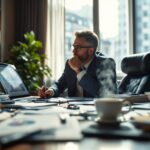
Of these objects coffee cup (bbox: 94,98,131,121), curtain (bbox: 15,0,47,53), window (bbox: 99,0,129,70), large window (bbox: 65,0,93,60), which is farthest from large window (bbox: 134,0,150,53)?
coffee cup (bbox: 94,98,131,121)

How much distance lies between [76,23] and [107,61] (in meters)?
2.53

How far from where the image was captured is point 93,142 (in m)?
0.71

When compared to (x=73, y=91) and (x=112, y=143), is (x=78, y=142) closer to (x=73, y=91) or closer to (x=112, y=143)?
(x=112, y=143)

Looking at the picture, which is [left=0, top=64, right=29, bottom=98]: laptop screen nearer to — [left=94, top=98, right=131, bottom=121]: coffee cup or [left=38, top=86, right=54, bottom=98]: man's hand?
[left=38, top=86, right=54, bottom=98]: man's hand

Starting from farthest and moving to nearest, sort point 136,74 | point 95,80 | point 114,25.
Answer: point 114,25
point 136,74
point 95,80

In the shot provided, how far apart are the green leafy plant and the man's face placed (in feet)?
5.16

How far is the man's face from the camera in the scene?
271cm

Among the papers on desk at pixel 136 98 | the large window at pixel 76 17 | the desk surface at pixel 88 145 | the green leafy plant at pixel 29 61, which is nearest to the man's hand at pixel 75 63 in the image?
the papers on desk at pixel 136 98

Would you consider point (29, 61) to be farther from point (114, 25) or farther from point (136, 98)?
point (136, 98)

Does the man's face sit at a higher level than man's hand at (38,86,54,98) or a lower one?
higher

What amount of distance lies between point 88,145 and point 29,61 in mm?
3684

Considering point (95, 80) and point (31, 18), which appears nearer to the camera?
point (95, 80)

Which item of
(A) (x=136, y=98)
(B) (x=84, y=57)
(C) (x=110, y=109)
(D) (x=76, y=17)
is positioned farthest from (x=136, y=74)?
(D) (x=76, y=17)

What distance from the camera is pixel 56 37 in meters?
4.59
